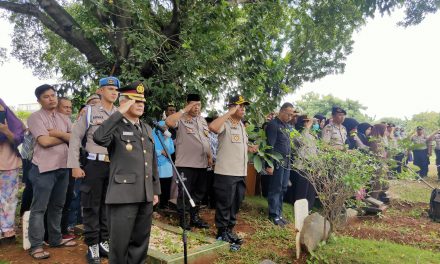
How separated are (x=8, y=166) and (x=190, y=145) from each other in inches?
94.0

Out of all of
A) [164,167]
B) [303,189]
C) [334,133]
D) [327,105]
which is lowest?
[303,189]

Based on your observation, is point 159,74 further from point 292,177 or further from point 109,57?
point 292,177

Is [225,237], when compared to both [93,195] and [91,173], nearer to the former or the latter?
[93,195]

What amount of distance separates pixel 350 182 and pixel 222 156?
1.67 metres

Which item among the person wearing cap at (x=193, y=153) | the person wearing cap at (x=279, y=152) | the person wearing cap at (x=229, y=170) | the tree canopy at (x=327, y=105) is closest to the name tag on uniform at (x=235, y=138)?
the person wearing cap at (x=229, y=170)

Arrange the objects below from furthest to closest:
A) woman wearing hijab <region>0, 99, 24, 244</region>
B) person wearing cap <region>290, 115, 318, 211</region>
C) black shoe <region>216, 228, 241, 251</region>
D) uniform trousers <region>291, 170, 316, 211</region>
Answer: uniform trousers <region>291, 170, 316, 211</region>
person wearing cap <region>290, 115, 318, 211</region>
black shoe <region>216, 228, 241, 251</region>
woman wearing hijab <region>0, 99, 24, 244</region>

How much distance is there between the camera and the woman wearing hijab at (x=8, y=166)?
4480 mm

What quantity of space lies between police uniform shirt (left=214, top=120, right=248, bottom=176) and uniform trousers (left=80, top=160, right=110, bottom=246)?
5.10 ft

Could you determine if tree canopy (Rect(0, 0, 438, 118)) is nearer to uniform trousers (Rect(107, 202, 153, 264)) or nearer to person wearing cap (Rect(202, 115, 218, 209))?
person wearing cap (Rect(202, 115, 218, 209))

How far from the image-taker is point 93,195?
3.95m

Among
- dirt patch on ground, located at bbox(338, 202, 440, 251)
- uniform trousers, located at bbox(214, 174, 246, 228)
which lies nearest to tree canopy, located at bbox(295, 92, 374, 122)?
dirt patch on ground, located at bbox(338, 202, 440, 251)

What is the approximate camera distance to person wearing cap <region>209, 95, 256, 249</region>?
4.77 m

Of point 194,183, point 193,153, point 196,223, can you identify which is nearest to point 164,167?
point 194,183

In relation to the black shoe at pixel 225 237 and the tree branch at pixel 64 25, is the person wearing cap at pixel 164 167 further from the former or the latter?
the tree branch at pixel 64 25
